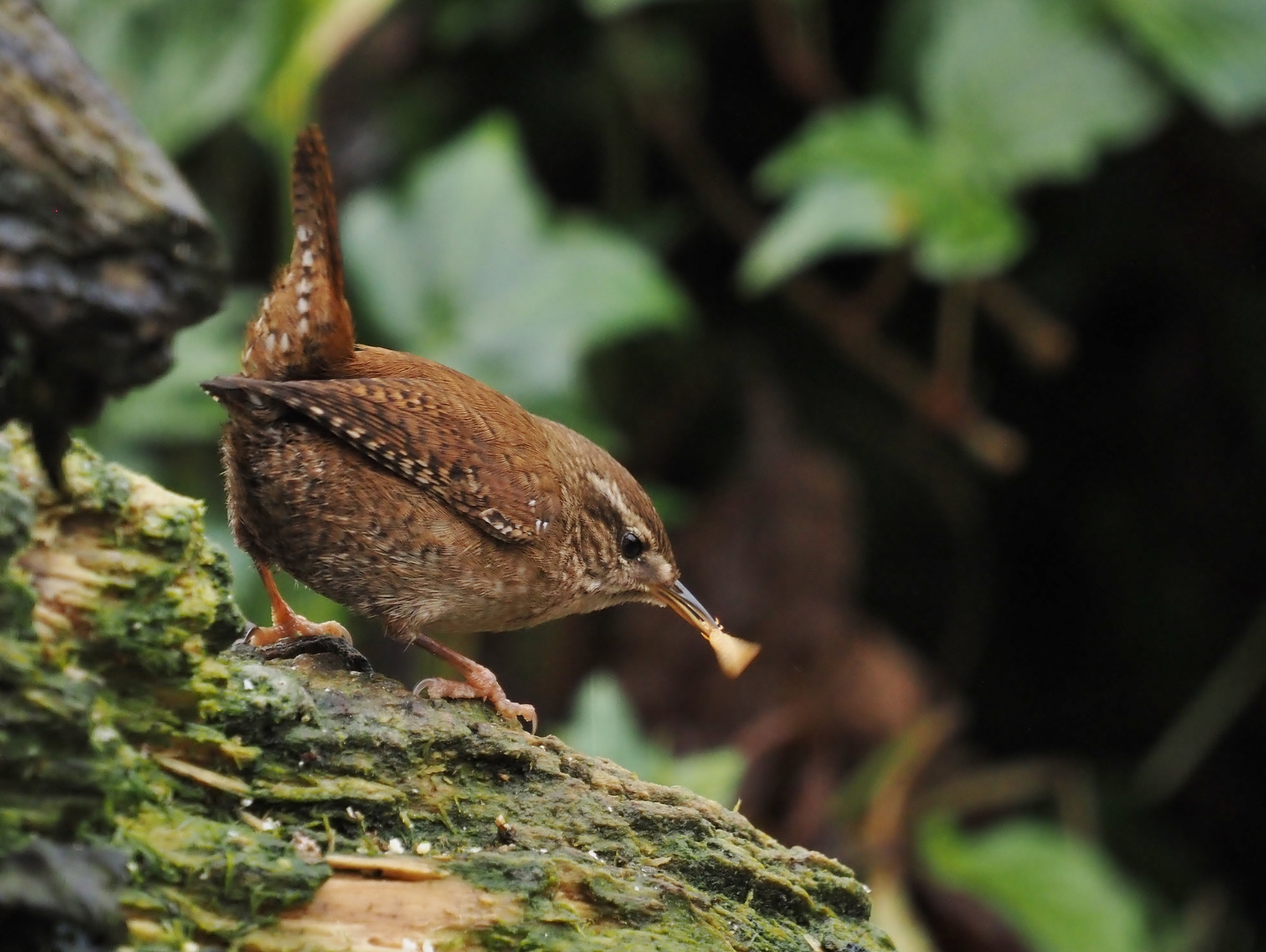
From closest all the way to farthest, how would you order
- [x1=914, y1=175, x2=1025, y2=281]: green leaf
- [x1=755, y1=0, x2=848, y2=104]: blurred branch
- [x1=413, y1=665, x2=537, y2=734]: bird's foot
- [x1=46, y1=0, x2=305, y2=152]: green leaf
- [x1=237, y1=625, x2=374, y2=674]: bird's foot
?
1. [x1=237, y1=625, x2=374, y2=674]: bird's foot
2. [x1=413, y1=665, x2=537, y2=734]: bird's foot
3. [x1=914, y1=175, x2=1025, y2=281]: green leaf
4. [x1=46, y1=0, x2=305, y2=152]: green leaf
5. [x1=755, y1=0, x2=848, y2=104]: blurred branch

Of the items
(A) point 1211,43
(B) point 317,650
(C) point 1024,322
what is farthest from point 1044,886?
(B) point 317,650

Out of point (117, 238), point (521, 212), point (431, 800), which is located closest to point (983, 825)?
point (521, 212)

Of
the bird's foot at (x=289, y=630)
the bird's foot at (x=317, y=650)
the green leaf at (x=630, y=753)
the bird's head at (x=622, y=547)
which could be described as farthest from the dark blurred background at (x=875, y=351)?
the bird's foot at (x=317, y=650)

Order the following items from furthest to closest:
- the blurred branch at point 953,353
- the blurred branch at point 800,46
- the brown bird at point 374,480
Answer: the blurred branch at point 800,46 < the blurred branch at point 953,353 < the brown bird at point 374,480

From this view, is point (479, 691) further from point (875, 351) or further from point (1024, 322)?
point (1024, 322)

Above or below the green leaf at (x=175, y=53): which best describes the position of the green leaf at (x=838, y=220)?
above

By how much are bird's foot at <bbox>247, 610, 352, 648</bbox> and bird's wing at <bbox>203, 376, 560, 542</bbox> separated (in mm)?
342

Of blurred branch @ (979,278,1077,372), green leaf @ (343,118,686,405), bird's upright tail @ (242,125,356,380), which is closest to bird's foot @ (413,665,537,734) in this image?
bird's upright tail @ (242,125,356,380)

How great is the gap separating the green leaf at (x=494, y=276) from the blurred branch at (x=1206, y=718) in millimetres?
2910

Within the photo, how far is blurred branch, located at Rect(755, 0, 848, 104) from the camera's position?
600 cm

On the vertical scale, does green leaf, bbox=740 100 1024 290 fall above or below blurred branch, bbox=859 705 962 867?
above

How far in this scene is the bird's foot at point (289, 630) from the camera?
115 inches

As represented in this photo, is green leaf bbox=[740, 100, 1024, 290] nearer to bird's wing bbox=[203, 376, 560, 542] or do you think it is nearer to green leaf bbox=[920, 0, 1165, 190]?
green leaf bbox=[920, 0, 1165, 190]

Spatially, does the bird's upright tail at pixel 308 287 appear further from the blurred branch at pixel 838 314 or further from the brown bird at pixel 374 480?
the blurred branch at pixel 838 314
